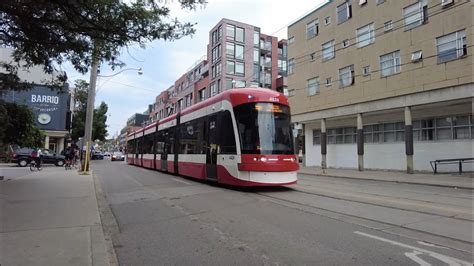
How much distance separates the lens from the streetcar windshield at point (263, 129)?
12.4 metres

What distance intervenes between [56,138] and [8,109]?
38.2m

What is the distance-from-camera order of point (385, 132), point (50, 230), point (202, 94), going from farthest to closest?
point (202, 94) < point (385, 132) < point (50, 230)

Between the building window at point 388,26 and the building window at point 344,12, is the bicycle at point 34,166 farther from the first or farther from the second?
the building window at point 388,26

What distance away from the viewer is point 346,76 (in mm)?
30750

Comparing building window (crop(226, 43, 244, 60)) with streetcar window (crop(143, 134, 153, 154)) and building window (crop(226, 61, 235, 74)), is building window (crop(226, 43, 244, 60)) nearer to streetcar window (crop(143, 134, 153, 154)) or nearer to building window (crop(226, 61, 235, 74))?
building window (crop(226, 61, 235, 74))

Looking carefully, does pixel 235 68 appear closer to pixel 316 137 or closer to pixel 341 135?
pixel 316 137

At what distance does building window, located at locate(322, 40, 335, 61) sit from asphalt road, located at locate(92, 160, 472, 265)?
22.9 meters

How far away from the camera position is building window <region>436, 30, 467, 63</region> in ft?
72.1

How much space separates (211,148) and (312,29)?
82.1ft

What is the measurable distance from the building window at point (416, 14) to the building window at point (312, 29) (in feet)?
33.2

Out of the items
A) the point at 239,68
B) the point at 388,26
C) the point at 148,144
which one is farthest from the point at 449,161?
the point at 239,68

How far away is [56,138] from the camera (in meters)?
51.6

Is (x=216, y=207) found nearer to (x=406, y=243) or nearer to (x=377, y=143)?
(x=406, y=243)

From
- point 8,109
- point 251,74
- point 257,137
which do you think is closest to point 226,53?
point 251,74
